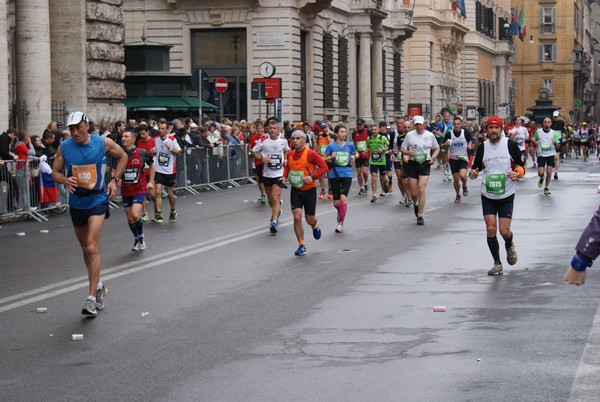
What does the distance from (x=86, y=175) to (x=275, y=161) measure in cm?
903

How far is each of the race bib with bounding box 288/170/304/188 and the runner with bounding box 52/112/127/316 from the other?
4922mm

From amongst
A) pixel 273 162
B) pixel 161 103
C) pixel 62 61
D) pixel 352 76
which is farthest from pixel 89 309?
pixel 352 76

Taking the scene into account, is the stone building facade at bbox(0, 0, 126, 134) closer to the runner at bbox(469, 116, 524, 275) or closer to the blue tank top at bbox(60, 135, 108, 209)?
the runner at bbox(469, 116, 524, 275)

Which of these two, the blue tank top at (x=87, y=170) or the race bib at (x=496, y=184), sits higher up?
the blue tank top at (x=87, y=170)

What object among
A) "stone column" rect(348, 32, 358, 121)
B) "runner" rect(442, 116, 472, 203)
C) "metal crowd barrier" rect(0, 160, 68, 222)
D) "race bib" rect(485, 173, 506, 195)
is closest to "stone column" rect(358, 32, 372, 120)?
"stone column" rect(348, 32, 358, 121)

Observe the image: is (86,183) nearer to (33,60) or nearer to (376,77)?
(33,60)

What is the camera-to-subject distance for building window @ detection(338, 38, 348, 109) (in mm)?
57031

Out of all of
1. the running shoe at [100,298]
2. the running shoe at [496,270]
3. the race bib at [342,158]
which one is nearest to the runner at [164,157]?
the race bib at [342,158]

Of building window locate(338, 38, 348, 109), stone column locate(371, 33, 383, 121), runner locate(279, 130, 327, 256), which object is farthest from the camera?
stone column locate(371, 33, 383, 121)

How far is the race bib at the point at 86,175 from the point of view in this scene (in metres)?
11.8

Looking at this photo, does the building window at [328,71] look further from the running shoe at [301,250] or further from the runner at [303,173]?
the running shoe at [301,250]

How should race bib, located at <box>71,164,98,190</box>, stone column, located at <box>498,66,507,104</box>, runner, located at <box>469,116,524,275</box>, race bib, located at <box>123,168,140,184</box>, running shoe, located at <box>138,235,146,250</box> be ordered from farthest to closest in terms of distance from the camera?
1. stone column, located at <box>498,66,507,104</box>
2. race bib, located at <box>123,168,140,184</box>
3. running shoe, located at <box>138,235,146,250</box>
4. runner, located at <box>469,116,524,275</box>
5. race bib, located at <box>71,164,98,190</box>

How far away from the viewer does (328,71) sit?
54.6 meters

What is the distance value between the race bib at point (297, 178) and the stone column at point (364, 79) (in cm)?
4354
